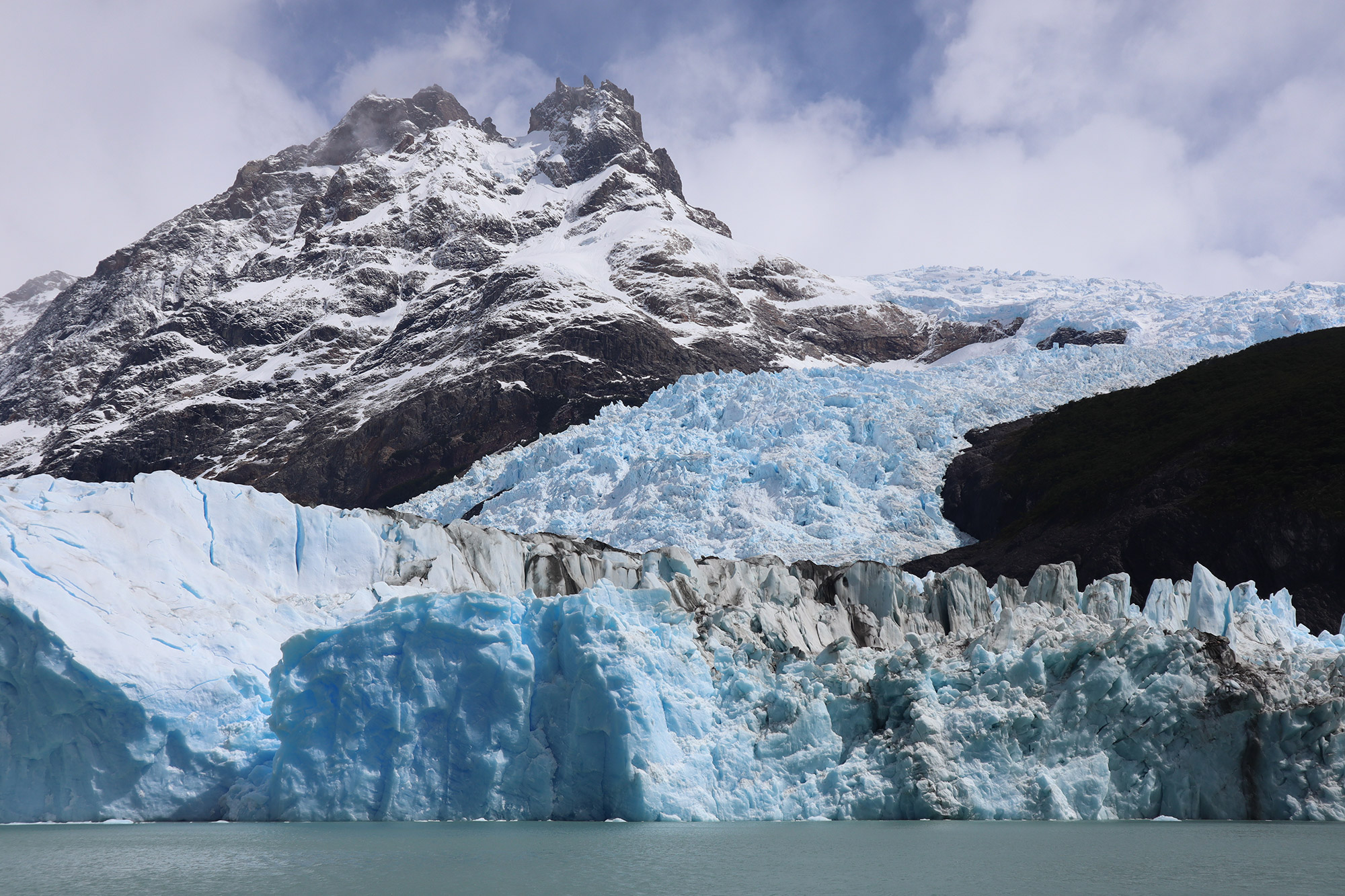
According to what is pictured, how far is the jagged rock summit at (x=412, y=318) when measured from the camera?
80.1 m

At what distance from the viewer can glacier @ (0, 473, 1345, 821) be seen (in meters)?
15.6

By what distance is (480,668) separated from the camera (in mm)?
16234

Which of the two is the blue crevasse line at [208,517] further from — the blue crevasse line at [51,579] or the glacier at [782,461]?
the glacier at [782,461]

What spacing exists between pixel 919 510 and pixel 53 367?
111360 mm

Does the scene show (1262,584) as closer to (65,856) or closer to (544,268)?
(65,856)

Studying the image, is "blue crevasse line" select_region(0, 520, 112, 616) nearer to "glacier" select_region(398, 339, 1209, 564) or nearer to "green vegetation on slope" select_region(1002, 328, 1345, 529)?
"glacier" select_region(398, 339, 1209, 564)

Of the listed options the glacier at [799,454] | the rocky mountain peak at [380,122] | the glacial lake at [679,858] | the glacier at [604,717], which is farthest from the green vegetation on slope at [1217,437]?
the rocky mountain peak at [380,122]

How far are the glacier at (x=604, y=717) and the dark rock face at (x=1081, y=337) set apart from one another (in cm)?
5375

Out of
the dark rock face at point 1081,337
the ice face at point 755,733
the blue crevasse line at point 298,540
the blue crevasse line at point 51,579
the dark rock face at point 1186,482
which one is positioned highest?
the dark rock face at point 1081,337

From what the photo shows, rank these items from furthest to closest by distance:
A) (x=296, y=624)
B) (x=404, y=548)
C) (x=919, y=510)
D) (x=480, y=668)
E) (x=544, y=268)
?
(x=544, y=268)
(x=919, y=510)
(x=404, y=548)
(x=296, y=624)
(x=480, y=668)

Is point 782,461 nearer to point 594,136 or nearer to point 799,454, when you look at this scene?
point 799,454

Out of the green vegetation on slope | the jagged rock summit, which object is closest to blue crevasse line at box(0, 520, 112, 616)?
the green vegetation on slope

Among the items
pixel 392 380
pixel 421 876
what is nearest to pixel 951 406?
pixel 421 876

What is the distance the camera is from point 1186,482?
3619 cm
